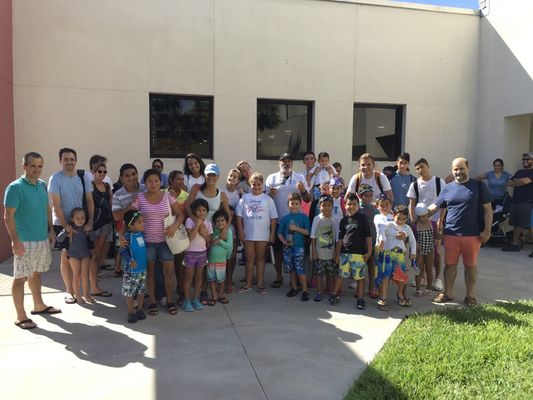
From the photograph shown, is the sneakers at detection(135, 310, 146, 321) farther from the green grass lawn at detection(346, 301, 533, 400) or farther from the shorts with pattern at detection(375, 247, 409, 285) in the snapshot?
the shorts with pattern at detection(375, 247, 409, 285)

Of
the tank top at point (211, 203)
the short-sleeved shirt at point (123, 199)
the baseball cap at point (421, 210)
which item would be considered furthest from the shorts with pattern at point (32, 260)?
the baseball cap at point (421, 210)

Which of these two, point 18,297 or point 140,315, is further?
point 140,315

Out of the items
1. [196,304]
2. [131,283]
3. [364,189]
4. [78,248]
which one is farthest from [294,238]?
[78,248]

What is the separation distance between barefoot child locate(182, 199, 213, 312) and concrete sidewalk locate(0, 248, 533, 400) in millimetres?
204

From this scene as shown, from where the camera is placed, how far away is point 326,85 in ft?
29.5

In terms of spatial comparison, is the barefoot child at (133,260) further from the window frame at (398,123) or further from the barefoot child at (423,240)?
the window frame at (398,123)

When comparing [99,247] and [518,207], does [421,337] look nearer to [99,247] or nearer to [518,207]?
[99,247]

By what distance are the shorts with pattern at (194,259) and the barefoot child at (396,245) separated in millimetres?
2168

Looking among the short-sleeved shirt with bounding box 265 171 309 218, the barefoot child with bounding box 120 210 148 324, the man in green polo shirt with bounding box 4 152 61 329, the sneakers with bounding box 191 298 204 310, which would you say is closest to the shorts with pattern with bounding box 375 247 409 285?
the short-sleeved shirt with bounding box 265 171 309 218

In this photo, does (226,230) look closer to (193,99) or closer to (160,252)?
(160,252)

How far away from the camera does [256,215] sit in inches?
214

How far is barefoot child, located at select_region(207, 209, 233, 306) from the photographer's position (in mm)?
5098

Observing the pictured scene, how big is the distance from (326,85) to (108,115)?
4567 mm

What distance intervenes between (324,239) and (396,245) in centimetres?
88
